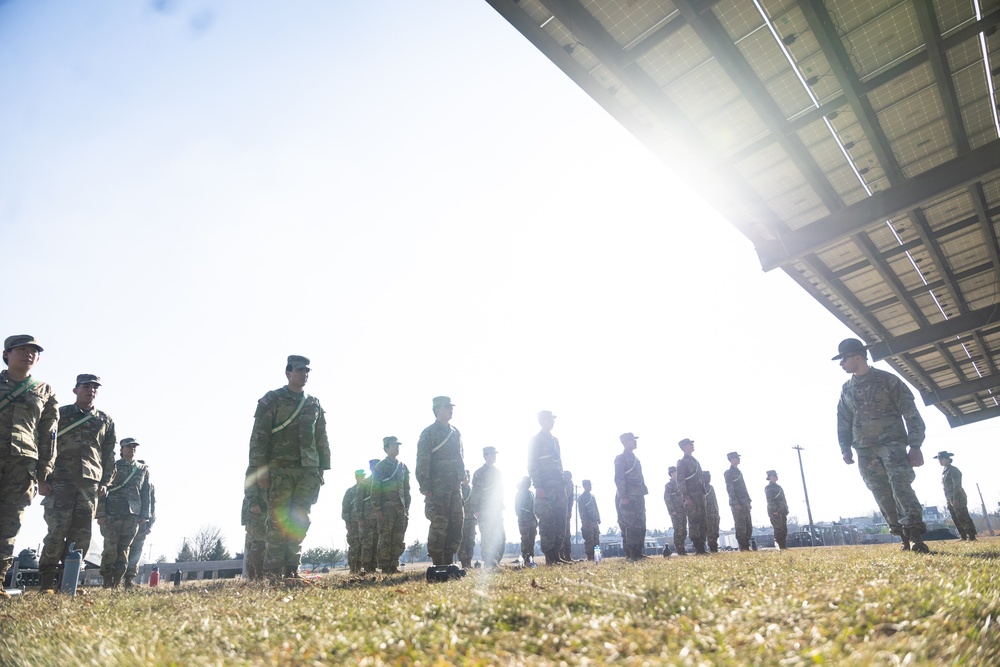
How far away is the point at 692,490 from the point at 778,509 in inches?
170

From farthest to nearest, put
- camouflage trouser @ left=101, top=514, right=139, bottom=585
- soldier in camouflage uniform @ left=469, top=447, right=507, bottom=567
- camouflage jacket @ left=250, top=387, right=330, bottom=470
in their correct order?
soldier in camouflage uniform @ left=469, top=447, right=507, bottom=567 < camouflage trouser @ left=101, top=514, right=139, bottom=585 < camouflage jacket @ left=250, top=387, right=330, bottom=470

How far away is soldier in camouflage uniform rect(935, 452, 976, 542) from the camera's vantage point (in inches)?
548

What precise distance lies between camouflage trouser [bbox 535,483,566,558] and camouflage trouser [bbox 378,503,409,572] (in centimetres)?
246

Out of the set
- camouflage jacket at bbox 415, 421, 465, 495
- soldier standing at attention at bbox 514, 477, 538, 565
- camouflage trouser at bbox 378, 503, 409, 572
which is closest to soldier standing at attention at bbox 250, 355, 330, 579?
camouflage jacket at bbox 415, 421, 465, 495

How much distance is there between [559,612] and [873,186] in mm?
9449

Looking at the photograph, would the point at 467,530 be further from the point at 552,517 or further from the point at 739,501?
the point at 739,501

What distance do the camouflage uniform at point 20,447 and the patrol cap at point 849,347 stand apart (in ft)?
30.9

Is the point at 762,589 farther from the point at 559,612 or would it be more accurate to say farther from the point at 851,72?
the point at 851,72

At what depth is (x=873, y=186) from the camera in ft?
29.2

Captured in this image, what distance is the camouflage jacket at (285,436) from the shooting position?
6.11m

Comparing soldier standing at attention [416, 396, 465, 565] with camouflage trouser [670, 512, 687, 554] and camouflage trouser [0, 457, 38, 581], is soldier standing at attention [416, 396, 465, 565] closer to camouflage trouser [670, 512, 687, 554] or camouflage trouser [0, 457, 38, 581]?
camouflage trouser [0, 457, 38, 581]

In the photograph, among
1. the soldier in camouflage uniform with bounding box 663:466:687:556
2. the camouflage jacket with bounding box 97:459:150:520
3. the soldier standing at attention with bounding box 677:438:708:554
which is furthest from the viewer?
the soldier in camouflage uniform with bounding box 663:466:687:556

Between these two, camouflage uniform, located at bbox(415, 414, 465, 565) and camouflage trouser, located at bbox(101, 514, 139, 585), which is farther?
camouflage trouser, located at bbox(101, 514, 139, 585)

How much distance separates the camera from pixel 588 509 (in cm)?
1766
